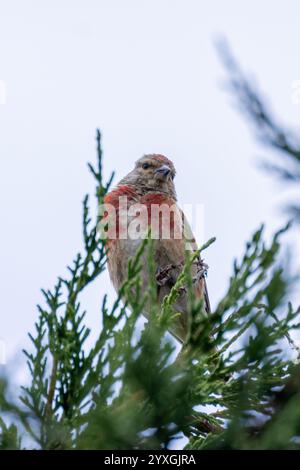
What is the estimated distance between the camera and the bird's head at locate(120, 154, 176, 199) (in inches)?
271

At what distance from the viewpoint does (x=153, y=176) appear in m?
7.00

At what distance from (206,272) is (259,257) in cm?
273

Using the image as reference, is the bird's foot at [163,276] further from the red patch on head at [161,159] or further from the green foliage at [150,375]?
the green foliage at [150,375]

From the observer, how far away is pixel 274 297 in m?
2.15

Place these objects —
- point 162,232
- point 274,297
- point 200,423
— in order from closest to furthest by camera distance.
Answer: point 274,297
point 200,423
point 162,232

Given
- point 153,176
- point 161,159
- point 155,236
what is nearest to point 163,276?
point 155,236

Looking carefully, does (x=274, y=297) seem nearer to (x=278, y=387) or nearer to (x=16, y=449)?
(x=278, y=387)

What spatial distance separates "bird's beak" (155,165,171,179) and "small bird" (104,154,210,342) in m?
0.20

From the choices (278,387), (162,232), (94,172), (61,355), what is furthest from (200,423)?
(162,232)

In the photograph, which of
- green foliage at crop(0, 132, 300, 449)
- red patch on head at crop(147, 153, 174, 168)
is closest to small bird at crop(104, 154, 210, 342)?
red patch on head at crop(147, 153, 174, 168)

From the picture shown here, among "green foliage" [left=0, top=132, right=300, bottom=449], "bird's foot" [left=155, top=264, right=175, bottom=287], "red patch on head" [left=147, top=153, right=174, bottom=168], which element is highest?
"red patch on head" [left=147, top=153, right=174, bottom=168]

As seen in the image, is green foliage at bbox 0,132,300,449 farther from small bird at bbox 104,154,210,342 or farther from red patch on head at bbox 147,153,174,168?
red patch on head at bbox 147,153,174,168

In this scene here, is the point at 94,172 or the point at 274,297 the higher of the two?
the point at 94,172

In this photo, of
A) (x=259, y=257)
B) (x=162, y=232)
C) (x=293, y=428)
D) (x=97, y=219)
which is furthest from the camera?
(x=162, y=232)
